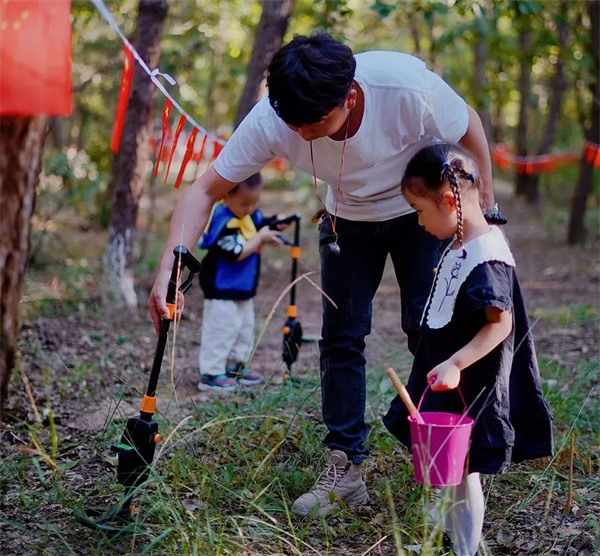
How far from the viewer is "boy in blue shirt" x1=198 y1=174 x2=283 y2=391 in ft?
15.8

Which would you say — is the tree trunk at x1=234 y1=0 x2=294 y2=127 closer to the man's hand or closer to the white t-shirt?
the white t-shirt

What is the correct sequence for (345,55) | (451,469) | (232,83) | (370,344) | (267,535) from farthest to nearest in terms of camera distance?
(232,83) < (370,344) < (267,535) < (345,55) < (451,469)

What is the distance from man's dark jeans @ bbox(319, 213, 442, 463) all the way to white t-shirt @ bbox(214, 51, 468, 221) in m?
0.16

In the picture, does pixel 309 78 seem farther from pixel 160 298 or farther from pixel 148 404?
pixel 148 404

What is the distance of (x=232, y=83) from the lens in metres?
16.5

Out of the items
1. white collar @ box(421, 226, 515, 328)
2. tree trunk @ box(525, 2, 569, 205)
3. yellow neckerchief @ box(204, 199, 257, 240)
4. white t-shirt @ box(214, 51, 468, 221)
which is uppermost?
tree trunk @ box(525, 2, 569, 205)

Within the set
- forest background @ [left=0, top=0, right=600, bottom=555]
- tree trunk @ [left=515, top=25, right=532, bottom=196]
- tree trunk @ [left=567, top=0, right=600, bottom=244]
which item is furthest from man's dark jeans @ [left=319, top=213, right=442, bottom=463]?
tree trunk @ [left=515, top=25, right=532, bottom=196]

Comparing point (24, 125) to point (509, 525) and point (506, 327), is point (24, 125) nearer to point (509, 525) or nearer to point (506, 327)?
point (506, 327)

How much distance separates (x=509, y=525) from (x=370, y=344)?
9.13ft

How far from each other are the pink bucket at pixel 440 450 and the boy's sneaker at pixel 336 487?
651 mm

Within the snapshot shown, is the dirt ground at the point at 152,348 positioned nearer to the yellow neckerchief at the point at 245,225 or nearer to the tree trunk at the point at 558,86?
the yellow neckerchief at the point at 245,225

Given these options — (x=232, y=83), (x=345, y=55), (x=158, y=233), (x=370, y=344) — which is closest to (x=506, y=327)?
(x=345, y=55)

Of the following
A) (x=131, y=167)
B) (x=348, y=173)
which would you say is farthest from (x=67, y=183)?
(x=348, y=173)

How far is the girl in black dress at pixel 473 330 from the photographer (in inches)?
94.0
